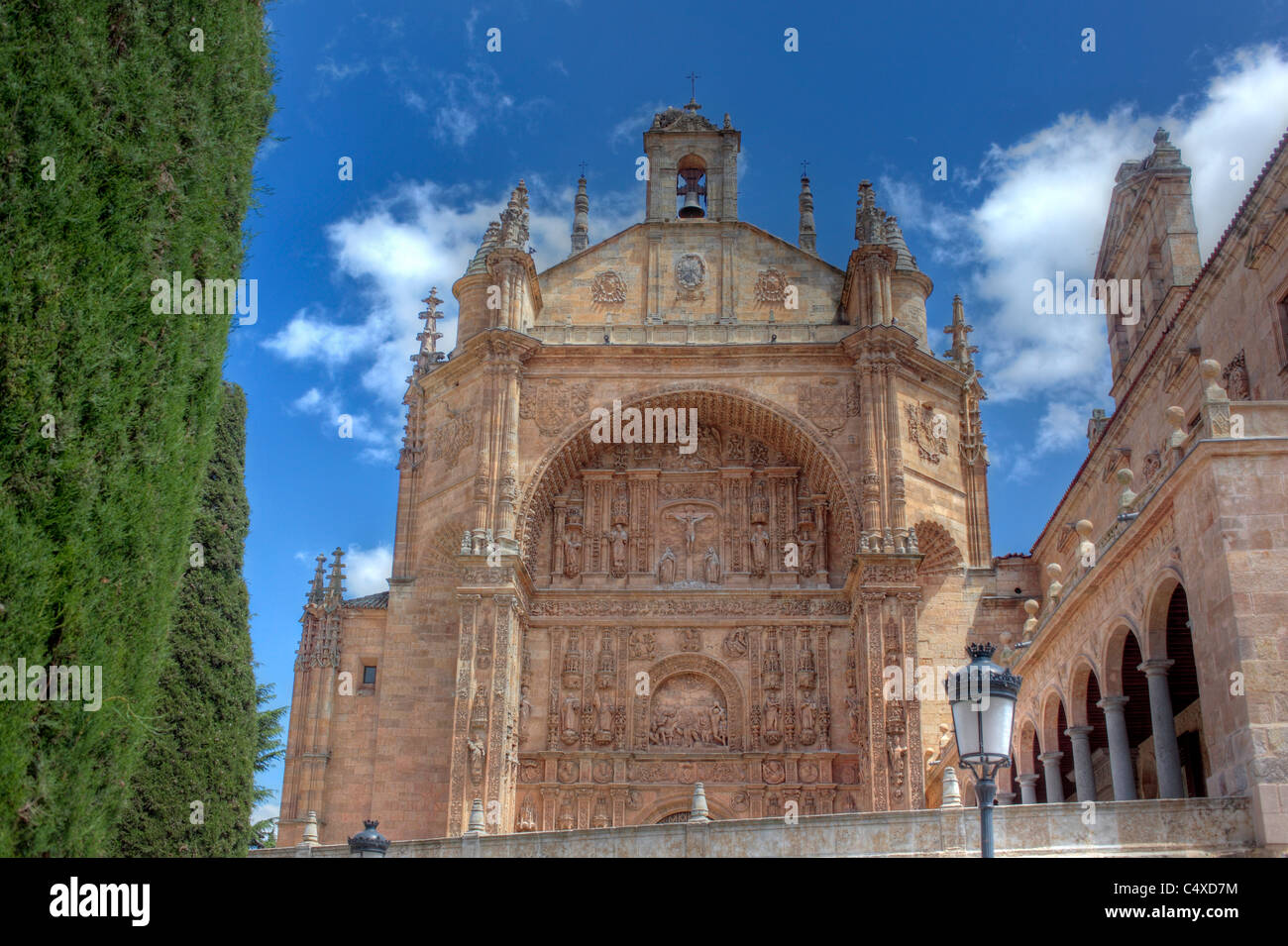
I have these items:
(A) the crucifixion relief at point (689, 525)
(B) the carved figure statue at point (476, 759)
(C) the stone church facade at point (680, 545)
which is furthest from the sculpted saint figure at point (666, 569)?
(B) the carved figure statue at point (476, 759)

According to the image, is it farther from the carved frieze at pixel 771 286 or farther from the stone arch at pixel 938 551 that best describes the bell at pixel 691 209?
the stone arch at pixel 938 551

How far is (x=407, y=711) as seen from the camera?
27.7 meters

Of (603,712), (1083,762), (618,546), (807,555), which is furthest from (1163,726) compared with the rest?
(618,546)

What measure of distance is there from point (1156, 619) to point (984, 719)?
742cm

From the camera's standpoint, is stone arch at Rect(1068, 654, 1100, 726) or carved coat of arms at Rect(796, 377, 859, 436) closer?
stone arch at Rect(1068, 654, 1100, 726)

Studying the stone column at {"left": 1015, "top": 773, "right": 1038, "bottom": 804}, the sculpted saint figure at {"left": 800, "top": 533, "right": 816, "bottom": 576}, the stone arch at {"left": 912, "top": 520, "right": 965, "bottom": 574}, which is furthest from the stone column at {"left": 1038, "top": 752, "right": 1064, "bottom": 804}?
the sculpted saint figure at {"left": 800, "top": 533, "right": 816, "bottom": 576}

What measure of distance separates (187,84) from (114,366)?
9.67 ft

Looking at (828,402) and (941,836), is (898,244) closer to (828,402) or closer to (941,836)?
(828,402)

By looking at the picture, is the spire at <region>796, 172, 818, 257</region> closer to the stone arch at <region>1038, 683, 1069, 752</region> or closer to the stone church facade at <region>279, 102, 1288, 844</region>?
the stone church facade at <region>279, 102, 1288, 844</region>

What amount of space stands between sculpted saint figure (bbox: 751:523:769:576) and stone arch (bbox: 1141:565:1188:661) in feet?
44.8

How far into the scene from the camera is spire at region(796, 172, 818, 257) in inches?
1345

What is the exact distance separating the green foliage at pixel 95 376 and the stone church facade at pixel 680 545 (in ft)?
50.7

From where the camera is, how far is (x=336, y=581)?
1154 inches
